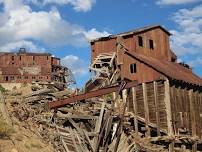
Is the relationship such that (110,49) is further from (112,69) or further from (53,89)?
(53,89)

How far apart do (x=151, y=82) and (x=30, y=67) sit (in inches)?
1904

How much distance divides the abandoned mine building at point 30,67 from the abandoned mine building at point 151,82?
120 ft

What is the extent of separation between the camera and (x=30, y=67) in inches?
3123

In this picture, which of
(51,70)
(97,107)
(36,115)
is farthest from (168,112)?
(51,70)

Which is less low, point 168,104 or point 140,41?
point 140,41

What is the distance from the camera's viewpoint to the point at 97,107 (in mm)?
32312

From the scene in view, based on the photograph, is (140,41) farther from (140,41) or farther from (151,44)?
(151,44)

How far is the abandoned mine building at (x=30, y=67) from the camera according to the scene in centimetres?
7744

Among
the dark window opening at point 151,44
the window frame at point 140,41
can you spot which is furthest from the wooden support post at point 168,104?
the dark window opening at point 151,44

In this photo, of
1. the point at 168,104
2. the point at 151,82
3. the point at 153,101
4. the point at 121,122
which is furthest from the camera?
the point at 151,82

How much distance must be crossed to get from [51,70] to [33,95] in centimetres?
5046

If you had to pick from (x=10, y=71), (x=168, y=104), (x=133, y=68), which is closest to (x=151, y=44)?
(x=133, y=68)

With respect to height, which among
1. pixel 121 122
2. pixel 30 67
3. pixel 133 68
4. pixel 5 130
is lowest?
pixel 5 130

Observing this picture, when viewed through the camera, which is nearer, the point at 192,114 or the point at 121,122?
the point at 121,122
